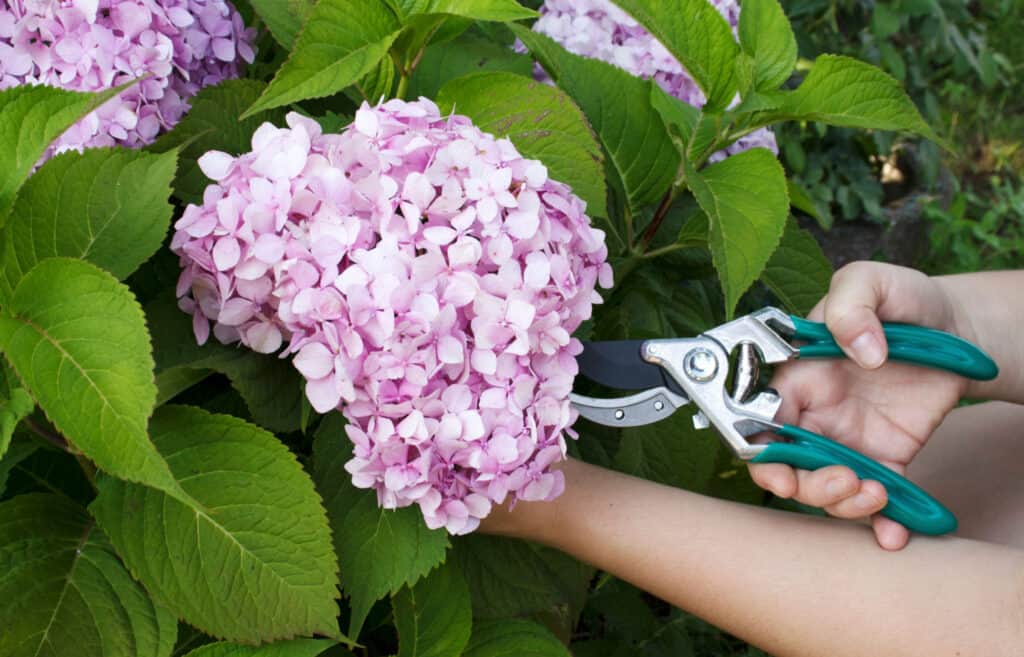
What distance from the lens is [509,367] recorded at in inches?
31.5

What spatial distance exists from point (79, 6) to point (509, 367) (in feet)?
1.50

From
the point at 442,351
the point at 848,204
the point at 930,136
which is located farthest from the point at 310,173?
the point at 848,204

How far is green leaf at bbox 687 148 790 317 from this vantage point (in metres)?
0.93

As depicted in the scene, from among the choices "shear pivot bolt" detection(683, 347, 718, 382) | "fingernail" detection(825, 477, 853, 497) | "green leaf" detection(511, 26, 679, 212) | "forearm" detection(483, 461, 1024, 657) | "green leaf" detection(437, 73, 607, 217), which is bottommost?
"forearm" detection(483, 461, 1024, 657)

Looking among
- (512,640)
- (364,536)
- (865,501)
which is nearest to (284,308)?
(364,536)

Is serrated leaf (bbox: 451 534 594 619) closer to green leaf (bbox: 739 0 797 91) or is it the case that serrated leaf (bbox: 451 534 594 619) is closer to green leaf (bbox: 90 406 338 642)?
green leaf (bbox: 90 406 338 642)

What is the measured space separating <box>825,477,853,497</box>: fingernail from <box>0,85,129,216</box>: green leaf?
0.65 metres

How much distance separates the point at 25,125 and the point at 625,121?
576mm

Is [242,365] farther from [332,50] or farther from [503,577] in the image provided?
[503,577]

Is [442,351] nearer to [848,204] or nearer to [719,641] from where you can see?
[719,641]

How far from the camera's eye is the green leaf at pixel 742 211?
3.06ft

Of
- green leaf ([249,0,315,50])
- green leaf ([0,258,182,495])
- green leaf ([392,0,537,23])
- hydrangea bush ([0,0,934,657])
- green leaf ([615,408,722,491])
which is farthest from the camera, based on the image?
green leaf ([615,408,722,491])

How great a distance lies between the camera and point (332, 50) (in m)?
0.90

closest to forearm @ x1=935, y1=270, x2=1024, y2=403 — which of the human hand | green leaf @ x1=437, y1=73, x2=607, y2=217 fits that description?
the human hand
